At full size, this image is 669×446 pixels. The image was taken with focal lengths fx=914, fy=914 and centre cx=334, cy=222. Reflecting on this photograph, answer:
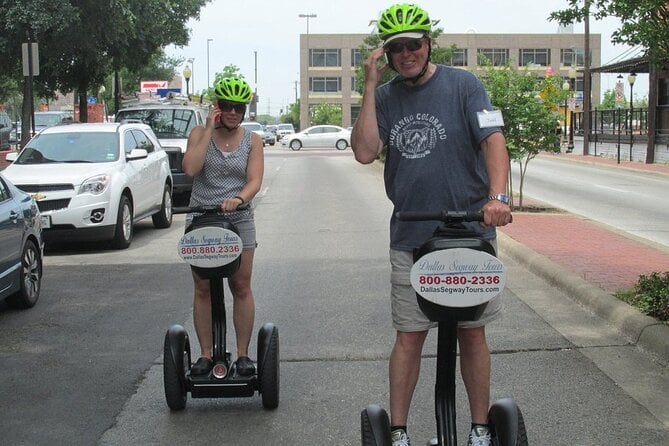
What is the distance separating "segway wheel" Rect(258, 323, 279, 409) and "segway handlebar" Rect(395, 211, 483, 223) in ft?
6.02

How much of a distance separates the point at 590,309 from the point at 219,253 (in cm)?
406

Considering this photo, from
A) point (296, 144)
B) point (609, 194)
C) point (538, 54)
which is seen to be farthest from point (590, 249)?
point (538, 54)

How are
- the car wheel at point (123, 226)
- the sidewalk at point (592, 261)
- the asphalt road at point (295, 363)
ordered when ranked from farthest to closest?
1. the car wheel at point (123, 226)
2. the sidewalk at point (592, 261)
3. the asphalt road at point (295, 363)

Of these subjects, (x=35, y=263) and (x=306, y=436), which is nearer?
(x=306, y=436)

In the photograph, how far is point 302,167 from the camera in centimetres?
3478

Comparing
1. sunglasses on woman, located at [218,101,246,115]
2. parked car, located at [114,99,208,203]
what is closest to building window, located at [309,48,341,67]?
parked car, located at [114,99,208,203]

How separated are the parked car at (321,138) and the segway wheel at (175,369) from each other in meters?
50.8

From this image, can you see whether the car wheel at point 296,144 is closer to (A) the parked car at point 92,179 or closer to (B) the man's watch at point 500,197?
(A) the parked car at point 92,179

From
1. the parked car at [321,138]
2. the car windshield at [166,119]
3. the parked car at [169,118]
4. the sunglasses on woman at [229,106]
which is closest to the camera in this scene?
the sunglasses on woman at [229,106]

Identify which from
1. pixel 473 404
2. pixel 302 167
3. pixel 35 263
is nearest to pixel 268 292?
pixel 35 263

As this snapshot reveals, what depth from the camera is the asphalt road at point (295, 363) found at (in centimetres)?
503

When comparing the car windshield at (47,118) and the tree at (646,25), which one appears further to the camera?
the car windshield at (47,118)

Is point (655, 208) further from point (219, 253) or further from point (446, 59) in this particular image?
point (446, 59)

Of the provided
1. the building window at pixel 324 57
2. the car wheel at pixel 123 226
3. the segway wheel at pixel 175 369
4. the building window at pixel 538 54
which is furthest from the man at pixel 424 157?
the building window at pixel 538 54
